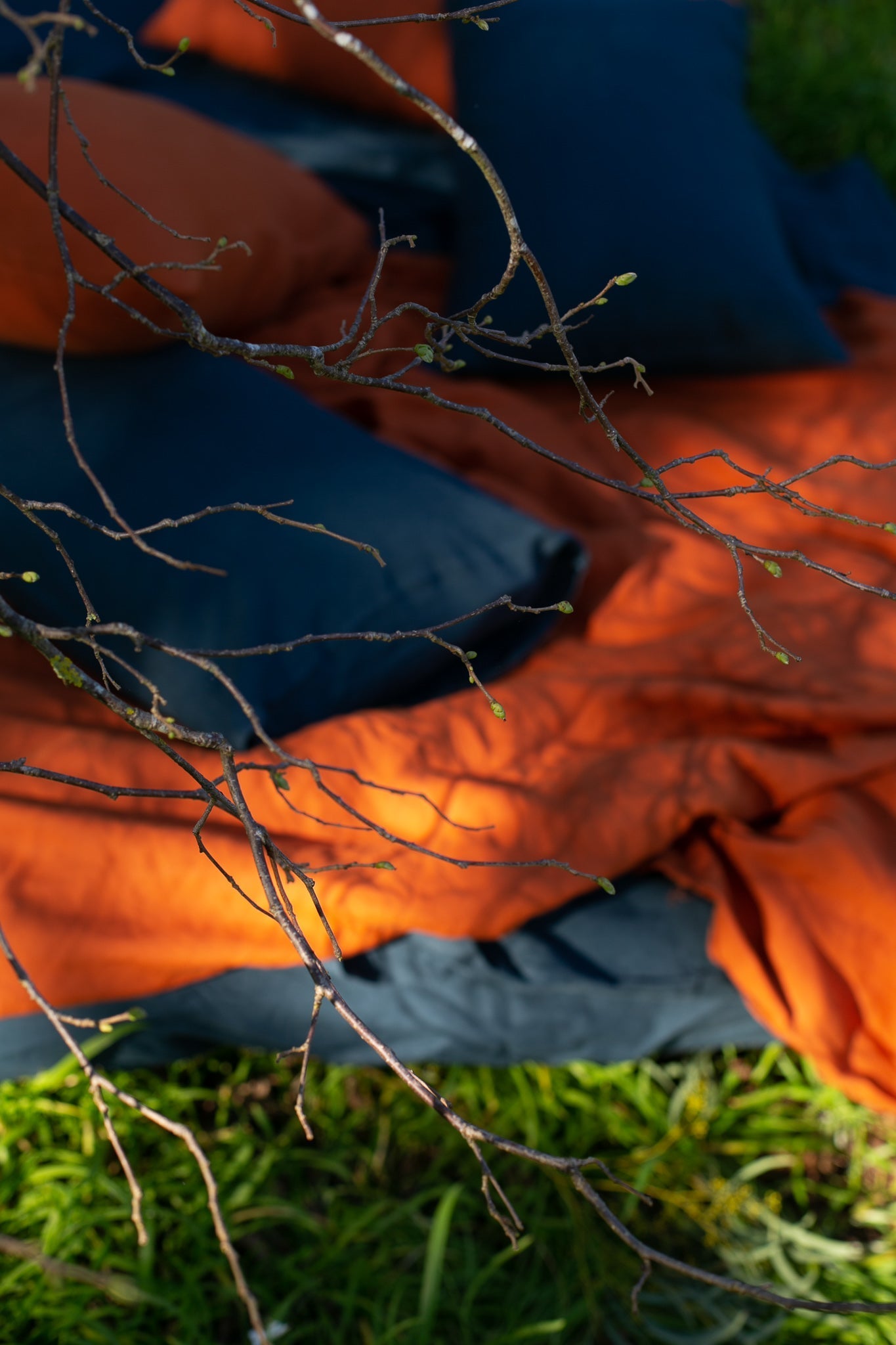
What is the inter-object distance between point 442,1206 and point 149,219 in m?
1.06

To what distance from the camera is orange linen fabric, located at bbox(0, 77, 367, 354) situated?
105 centimetres

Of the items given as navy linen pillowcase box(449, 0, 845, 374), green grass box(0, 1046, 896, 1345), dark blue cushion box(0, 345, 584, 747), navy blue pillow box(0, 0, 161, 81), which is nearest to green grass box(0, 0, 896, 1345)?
green grass box(0, 1046, 896, 1345)

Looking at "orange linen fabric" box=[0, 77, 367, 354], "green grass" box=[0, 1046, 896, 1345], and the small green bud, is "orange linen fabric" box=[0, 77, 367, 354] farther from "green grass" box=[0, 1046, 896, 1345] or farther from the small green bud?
"green grass" box=[0, 1046, 896, 1345]

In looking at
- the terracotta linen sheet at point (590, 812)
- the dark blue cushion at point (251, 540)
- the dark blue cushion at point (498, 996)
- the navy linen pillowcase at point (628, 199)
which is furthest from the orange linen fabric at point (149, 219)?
the dark blue cushion at point (498, 996)

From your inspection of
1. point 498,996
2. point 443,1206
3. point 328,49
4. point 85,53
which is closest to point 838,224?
point 328,49

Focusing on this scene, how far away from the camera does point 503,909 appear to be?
1.02m

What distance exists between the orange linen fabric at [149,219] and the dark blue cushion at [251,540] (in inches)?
3.3

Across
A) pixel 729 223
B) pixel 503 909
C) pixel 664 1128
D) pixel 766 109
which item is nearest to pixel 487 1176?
pixel 503 909

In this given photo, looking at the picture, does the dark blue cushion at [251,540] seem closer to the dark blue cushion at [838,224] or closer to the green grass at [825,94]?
the dark blue cushion at [838,224]

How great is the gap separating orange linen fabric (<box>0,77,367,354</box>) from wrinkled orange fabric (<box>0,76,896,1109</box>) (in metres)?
0.40

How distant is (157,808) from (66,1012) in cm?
22

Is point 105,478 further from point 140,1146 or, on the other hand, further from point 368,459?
point 140,1146

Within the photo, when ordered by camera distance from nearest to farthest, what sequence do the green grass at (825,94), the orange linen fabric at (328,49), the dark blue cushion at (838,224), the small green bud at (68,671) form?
the small green bud at (68,671), the orange linen fabric at (328,49), the dark blue cushion at (838,224), the green grass at (825,94)

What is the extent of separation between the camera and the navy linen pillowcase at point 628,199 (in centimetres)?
151
